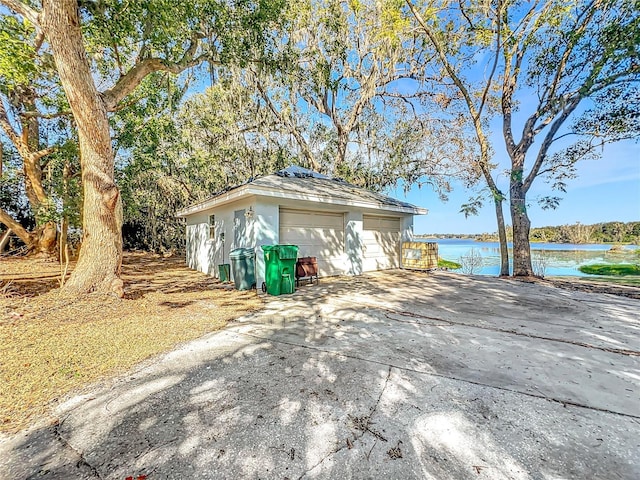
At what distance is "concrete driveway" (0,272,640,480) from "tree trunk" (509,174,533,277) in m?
6.21

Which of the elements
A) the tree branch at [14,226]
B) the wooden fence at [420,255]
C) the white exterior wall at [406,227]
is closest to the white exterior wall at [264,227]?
the white exterior wall at [406,227]

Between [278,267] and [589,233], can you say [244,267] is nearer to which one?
[278,267]

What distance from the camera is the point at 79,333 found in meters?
3.66

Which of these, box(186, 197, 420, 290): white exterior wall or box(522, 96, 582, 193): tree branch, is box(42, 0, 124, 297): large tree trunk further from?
box(522, 96, 582, 193): tree branch

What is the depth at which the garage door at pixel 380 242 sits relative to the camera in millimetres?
10109

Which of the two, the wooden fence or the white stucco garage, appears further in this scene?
the wooden fence

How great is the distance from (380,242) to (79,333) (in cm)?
910

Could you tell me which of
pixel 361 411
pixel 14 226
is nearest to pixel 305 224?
pixel 361 411

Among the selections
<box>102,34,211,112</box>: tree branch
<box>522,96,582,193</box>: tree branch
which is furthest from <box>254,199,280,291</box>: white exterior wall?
<box>522,96,582,193</box>: tree branch

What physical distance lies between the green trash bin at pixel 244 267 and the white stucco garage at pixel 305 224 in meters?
0.14

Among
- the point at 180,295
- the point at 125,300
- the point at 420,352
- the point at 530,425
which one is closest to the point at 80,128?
the point at 125,300

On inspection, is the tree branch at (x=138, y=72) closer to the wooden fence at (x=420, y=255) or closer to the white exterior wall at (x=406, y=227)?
the white exterior wall at (x=406, y=227)

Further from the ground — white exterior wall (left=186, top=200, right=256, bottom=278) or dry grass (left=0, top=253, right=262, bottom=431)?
white exterior wall (left=186, top=200, right=256, bottom=278)

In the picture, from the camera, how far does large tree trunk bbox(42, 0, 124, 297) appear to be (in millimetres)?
4793
